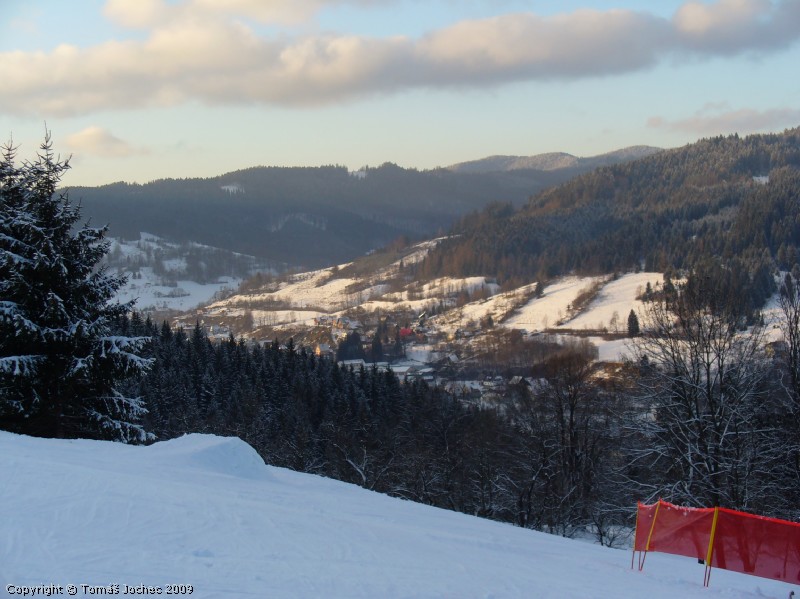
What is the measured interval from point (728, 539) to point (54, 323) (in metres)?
18.5

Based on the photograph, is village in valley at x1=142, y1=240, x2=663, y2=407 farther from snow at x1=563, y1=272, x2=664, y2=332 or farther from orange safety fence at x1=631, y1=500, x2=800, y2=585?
orange safety fence at x1=631, y1=500, x2=800, y2=585

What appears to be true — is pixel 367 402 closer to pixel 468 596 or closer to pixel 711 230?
pixel 468 596

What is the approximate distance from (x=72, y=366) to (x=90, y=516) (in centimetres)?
1171

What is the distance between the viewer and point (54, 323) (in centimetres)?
2016

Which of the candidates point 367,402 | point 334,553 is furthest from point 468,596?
point 367,402

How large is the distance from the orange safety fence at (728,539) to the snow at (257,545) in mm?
412

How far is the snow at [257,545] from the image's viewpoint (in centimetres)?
825

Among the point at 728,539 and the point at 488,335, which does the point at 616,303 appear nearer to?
the point at 488,335

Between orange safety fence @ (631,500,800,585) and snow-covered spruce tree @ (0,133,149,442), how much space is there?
15698 millimetres

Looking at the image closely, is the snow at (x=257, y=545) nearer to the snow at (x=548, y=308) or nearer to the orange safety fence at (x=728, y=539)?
the orange safety fence at (x=728, y=539)

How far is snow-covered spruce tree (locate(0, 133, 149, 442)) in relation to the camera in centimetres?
→ 1967

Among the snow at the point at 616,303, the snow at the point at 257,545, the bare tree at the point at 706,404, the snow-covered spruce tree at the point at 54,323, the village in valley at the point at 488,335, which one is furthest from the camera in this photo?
the snow at the point at 616,303

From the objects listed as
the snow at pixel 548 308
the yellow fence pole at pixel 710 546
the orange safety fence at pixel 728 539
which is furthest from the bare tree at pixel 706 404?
the snow at pixel 548 308

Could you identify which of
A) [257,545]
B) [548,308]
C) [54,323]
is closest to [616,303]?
[548,308]
